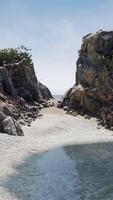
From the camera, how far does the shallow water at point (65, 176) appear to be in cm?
2939

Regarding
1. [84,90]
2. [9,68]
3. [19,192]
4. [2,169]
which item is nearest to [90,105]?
[84,90]

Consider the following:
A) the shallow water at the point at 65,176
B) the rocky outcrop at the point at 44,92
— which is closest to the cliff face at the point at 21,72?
the rocky outcrop at the point at 44,92

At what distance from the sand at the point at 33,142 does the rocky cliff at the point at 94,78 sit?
4.80 metres

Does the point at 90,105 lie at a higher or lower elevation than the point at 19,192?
lower

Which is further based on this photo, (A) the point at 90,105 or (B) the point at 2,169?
(A) the point at 90,105

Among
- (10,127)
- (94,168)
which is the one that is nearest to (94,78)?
(10,127)

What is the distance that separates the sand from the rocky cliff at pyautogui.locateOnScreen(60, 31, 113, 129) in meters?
4.80

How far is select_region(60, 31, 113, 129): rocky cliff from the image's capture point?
8100cm

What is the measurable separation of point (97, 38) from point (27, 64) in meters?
26.8

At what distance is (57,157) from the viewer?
45.2m

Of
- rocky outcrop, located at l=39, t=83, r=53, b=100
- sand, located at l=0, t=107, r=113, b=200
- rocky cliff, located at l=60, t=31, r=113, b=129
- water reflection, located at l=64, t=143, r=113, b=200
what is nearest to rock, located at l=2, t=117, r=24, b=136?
sand, located at l=0, t=107, r=113, b=200

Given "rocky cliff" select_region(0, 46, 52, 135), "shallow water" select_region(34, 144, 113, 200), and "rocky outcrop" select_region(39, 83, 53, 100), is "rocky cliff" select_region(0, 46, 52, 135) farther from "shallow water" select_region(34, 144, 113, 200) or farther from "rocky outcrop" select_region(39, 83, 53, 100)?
"shallow water" select_region(34, 144, 113, 200)

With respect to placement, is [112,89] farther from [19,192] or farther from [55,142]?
[19,192]

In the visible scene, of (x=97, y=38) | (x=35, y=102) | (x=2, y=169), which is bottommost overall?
(x=35, y=102)
